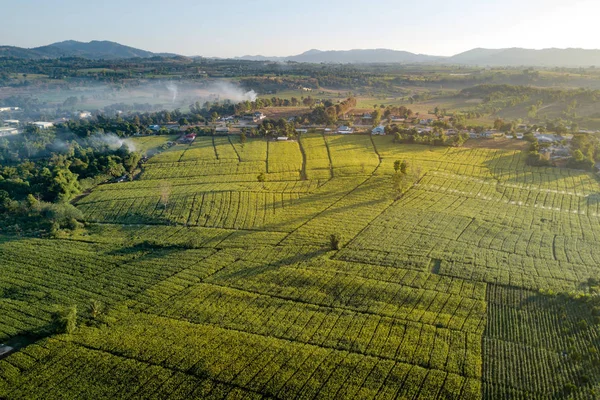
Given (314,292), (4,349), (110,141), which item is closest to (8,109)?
(110,141)

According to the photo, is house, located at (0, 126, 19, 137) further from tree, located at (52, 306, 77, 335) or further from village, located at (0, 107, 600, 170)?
tree, located at (52, 306, 77, 335)

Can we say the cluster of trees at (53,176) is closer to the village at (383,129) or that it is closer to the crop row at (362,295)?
the village at (383,129)

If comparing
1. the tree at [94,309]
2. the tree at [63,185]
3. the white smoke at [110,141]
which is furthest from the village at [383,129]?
the tree at [94,309]

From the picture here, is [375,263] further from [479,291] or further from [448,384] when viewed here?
[448,384]

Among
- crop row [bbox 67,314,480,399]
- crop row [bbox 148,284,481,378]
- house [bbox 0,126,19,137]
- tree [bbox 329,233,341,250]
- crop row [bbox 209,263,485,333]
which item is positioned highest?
house [bbox 0,126,19,137]

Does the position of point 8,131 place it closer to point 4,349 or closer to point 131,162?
point 131,162

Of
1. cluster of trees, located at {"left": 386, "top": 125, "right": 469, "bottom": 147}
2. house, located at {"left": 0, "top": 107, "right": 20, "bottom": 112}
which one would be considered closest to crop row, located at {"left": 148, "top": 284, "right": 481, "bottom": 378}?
cluster of trees, located at {"left": 386, "top": 125, "right": 469, "bottom": 147}

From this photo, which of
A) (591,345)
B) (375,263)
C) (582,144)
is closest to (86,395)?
(375,263)
